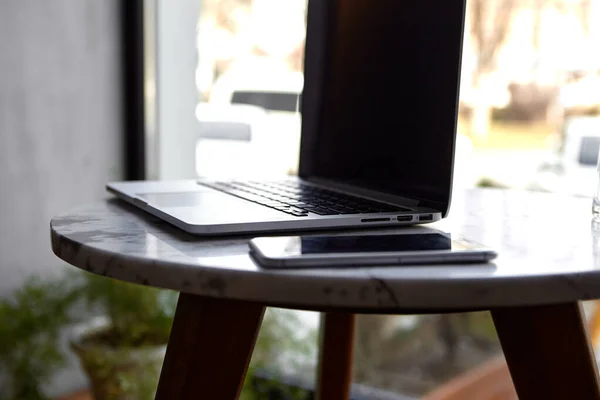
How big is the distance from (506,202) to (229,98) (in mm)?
1033

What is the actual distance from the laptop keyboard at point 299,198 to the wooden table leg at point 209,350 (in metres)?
0.11

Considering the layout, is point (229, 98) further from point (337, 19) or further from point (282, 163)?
point (337, 19)

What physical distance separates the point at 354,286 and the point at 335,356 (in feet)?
1.77

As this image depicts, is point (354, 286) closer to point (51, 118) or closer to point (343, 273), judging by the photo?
point (343, 273)

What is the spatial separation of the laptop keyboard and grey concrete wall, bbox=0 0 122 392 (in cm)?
76

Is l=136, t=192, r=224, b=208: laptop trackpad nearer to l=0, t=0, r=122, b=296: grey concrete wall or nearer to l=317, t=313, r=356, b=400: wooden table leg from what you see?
l=317, t=313, r=356, b=400: wooden table leg

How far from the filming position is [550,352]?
0.55 m

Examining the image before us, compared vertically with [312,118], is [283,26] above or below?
above

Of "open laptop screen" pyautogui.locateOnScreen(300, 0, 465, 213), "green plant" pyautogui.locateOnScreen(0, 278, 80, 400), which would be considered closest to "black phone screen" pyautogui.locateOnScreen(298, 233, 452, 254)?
"open laptop screen" pyautogui.locateOnScreen(300, 0, 465, 213)

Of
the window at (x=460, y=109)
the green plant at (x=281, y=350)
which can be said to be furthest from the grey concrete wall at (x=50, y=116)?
the green plant at (x=281, y=350)

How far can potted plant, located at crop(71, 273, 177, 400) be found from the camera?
133 cm

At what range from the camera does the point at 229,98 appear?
1.76 m

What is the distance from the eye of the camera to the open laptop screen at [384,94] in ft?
2.19

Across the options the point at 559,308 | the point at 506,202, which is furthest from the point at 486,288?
the point at 506,202
